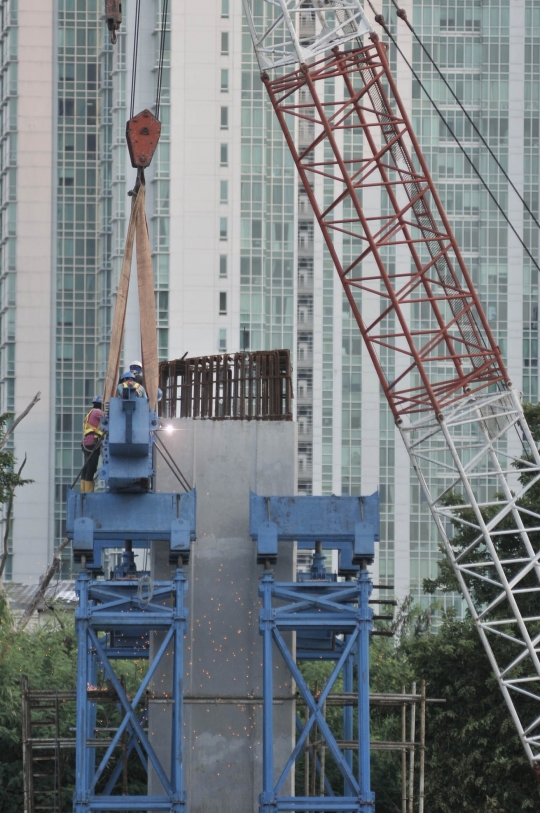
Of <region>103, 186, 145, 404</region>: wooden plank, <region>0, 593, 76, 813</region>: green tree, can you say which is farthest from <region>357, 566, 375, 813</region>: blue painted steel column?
<region>0, 593, 76, 813</region>: green tree

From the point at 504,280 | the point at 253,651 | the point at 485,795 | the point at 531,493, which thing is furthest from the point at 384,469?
the point at 253,651

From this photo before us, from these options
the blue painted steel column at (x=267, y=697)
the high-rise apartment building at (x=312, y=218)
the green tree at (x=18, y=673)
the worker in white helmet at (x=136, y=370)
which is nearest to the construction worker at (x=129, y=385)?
the worker in white helmet at (x=136, y=370)

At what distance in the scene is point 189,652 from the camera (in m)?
36.4

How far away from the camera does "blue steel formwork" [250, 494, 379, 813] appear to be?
34156 mm

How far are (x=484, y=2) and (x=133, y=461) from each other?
280 ft

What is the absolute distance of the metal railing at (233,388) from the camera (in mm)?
37375

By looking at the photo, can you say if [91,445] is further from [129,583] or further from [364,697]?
[364,697]

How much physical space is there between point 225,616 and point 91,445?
4383 mm

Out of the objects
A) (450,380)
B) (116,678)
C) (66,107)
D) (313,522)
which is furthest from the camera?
(66,107)

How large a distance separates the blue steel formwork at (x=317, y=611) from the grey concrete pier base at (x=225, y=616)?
92 cm

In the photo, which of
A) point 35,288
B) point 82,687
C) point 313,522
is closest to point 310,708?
point 313,522

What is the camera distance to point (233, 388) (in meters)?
37.7

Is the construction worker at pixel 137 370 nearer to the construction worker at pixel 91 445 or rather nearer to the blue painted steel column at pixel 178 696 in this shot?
the construction worker at pixel 91 445

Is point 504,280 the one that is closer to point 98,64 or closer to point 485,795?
point 98,64
